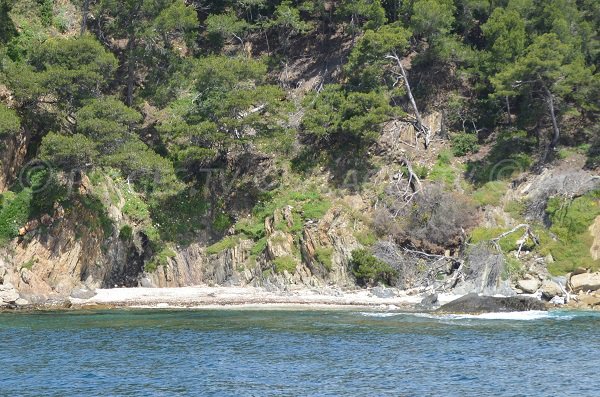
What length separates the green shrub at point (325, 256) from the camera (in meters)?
42.7

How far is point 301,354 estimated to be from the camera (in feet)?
86.5

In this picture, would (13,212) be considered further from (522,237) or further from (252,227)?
(522,237)

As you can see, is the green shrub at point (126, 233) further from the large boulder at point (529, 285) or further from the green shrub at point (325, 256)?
the large boulder at point (529, 285)

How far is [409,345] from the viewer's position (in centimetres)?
2762

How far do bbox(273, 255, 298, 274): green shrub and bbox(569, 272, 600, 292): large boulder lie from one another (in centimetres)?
1331

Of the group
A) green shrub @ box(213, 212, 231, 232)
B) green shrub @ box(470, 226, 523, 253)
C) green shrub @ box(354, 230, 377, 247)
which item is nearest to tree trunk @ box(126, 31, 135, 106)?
green shrub @ box(213, 212, 231, 232)

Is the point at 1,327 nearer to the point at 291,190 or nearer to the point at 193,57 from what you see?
the point at 291,190

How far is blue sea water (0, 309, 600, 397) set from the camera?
21.8 metres

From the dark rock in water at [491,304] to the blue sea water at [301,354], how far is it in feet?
3.12

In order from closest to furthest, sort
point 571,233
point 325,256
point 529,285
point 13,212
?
point 529,285, point 571,233, point 13,212, point 325,256

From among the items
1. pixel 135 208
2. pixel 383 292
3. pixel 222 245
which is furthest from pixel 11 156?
pixel 383 292

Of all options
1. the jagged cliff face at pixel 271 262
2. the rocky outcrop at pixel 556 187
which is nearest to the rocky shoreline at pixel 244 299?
the jagged cliff face at pixel 271 262

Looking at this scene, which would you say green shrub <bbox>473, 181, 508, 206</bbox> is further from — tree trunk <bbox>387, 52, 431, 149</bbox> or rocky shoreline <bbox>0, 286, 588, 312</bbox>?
rocky shoreline <bbox>0, 286, 588, 312</bbox>

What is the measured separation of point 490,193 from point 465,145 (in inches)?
184
